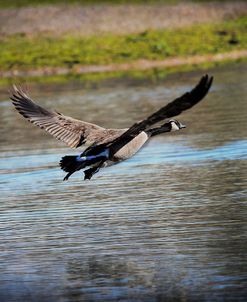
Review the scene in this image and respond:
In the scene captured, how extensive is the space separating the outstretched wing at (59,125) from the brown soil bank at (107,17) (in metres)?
26.3

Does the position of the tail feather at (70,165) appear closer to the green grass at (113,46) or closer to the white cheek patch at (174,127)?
the white cheek patch at (174,127)

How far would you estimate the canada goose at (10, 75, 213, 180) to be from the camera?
10500 mm

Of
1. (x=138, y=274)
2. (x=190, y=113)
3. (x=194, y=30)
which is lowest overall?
(x=138, y=274)

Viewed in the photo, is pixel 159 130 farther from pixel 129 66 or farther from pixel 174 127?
pixel 129 66

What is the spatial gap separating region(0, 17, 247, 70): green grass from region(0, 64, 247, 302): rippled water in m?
15.4

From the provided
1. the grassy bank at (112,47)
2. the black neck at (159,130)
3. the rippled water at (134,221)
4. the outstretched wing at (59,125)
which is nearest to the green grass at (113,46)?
the grassy bank at (112,47)

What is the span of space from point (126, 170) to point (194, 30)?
982 inches

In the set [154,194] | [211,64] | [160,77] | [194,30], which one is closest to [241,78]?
[160,77]

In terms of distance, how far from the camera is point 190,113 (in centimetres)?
2142

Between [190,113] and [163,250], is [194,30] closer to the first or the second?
[190,113]

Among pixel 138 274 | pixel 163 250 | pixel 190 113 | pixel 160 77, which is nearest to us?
pixel 138 274

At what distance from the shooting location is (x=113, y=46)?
36531 millimetres

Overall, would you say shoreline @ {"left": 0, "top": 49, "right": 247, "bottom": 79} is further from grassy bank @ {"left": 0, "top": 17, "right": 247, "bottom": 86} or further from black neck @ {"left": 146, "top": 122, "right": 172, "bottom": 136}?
black neck @ {"left": 146, "top": 122, "right": 172, "bottom": 136}

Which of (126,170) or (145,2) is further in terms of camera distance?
(145,2)
